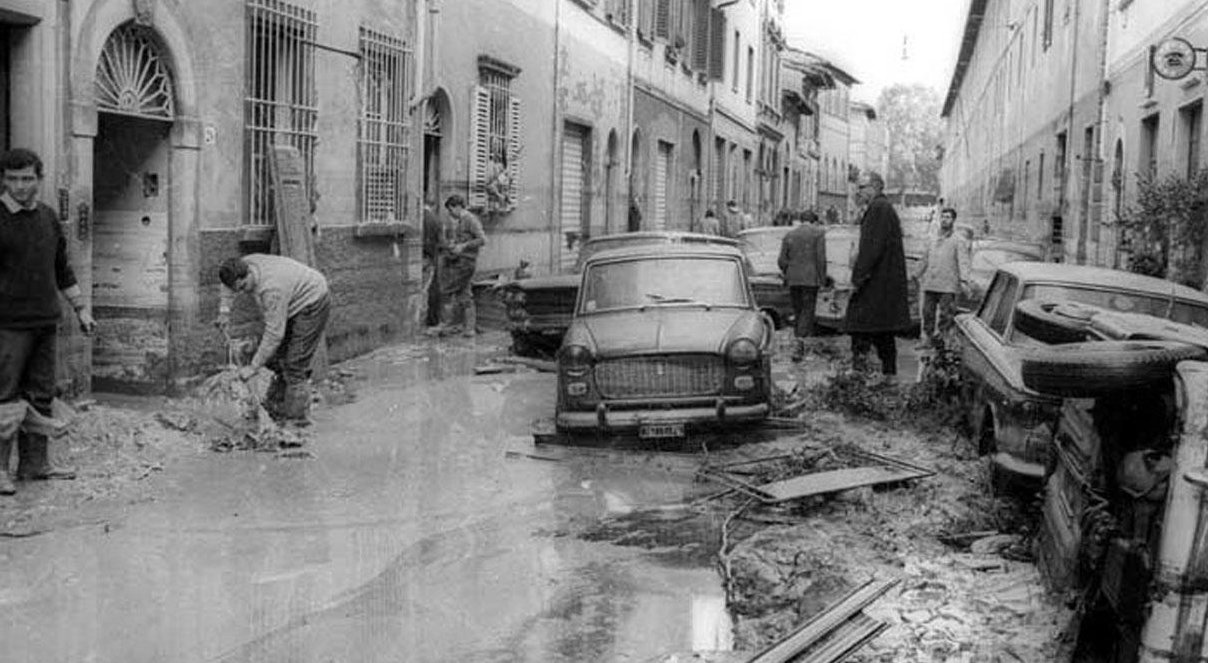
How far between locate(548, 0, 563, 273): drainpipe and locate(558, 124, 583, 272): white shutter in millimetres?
358

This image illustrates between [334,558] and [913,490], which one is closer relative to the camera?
[334,558]

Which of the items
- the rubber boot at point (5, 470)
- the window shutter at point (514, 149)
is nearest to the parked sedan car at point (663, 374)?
the rubber boot at point (5, 470)

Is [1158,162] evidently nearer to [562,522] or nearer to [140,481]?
[562,522]

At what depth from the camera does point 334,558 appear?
6.94 m

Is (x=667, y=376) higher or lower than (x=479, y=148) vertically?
lower

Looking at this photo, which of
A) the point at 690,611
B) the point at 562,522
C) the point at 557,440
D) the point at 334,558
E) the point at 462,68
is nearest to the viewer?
the point at 690,611

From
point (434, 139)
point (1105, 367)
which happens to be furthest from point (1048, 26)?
point (1105, 367)

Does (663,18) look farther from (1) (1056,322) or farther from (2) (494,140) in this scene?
(1) (1056,322)

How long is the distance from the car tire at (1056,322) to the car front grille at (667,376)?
3.85m

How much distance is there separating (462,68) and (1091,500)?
13.8 meters

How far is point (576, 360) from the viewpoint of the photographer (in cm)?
991

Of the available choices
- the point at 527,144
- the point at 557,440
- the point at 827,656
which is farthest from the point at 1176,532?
the point at 527,144

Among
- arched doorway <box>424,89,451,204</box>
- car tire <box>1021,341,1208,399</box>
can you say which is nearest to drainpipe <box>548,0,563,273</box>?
arched doorway <box>424,89,451,204</box>

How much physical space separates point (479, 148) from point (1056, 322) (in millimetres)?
13722
